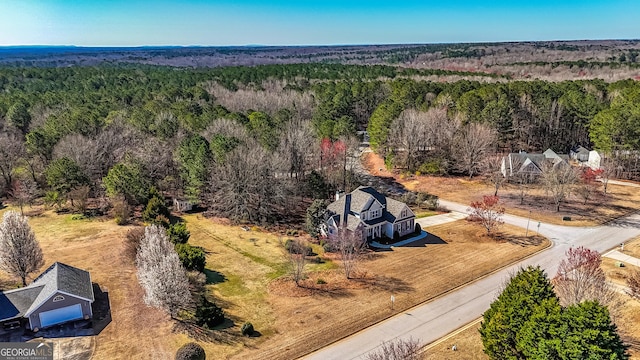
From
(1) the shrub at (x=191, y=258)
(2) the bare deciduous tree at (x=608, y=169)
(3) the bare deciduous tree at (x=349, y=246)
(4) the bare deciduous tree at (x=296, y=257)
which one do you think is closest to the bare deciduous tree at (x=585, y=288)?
(3) the bare deciduous tree at (x=349, y=246)

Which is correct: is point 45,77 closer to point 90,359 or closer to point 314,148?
point 314,148

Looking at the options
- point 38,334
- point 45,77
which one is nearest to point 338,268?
point 38,334

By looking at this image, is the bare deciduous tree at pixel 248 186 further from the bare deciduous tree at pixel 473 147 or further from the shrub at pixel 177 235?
the bare deciduous tree at pixel 473 147

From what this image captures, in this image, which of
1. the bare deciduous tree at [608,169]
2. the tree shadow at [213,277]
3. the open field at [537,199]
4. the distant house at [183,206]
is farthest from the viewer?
the bare deciduous tree at [608,169]

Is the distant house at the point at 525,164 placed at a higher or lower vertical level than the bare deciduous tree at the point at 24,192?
higher

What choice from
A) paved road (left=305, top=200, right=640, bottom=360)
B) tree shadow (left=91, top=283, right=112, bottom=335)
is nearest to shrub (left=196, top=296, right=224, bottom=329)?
tree shadow (left=91, top=283, right=112, bottom=335)

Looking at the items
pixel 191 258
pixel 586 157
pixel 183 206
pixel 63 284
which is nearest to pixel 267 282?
pixel 191 258

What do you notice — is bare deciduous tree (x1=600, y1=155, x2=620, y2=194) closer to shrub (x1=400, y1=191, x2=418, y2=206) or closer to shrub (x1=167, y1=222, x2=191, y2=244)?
shrub (x1=400, y1=191, x2=418, y2=206)
